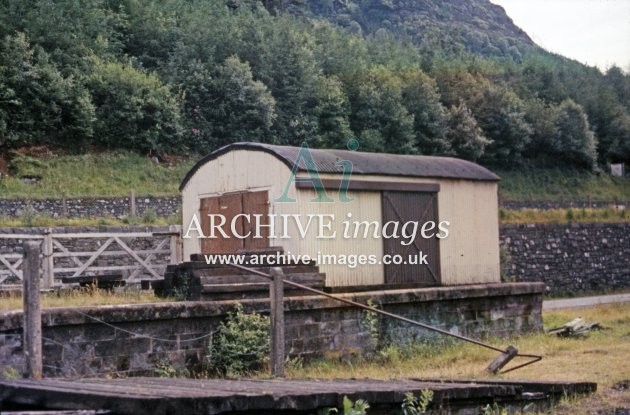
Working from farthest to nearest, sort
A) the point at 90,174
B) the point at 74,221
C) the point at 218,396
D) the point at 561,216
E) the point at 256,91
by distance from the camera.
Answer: the point at 256,91
the point at 90,174
the point at 561,216
the point at 74,221
the point at 218,396

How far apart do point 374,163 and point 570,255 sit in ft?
52.3

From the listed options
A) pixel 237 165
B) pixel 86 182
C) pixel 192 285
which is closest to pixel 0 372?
pixel 192 285

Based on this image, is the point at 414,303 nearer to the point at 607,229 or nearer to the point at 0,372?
the point at 0,372

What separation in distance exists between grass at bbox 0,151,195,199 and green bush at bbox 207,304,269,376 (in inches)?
785

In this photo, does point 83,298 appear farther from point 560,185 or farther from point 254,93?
point 560,185

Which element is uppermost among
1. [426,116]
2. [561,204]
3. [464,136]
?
[426,116]

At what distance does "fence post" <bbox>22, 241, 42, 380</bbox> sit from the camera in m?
8.21

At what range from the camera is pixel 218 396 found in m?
5.38

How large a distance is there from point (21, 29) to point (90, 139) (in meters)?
6.87

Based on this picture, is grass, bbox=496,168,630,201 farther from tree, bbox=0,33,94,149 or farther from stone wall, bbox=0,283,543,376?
stone wall, bbox=0,283,543,376

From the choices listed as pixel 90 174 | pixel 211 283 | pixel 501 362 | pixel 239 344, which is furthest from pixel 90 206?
pixel 501 362

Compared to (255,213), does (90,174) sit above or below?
above

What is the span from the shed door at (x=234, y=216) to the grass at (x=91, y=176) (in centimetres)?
1526

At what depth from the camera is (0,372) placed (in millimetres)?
10227
